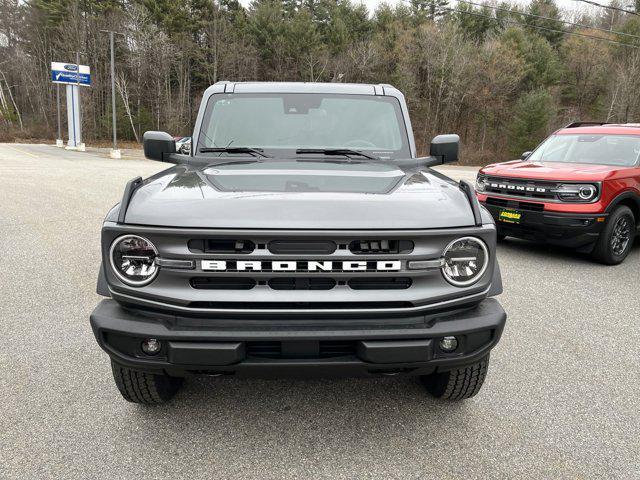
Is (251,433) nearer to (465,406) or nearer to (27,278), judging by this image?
(465,406)

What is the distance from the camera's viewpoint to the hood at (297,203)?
7.15 ft

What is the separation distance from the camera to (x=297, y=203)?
2.26 metres

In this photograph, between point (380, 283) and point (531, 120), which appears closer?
point (380, 283)

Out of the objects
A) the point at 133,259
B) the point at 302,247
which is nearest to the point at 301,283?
the point at 302,247

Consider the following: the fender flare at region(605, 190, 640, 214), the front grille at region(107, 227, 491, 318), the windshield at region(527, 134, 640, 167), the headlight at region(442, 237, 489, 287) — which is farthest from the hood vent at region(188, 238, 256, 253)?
the windshield at region(527, 134, 640, 167)

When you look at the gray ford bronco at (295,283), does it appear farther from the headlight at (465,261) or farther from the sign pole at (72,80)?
the sign pole at (72,80)

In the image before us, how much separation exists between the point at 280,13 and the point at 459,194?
51.5 meters

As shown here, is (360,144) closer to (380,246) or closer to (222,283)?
(380,246)

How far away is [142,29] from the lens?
45906mm

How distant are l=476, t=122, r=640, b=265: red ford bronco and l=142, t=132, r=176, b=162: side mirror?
4873 millimetres

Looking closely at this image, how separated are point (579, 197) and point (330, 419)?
5016 millimetres

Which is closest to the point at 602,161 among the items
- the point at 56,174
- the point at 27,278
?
the point at 27,278

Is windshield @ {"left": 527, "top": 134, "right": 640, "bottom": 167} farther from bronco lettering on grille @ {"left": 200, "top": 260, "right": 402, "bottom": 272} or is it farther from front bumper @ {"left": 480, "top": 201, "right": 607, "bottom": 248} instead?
bronco lettering on grille @ {"left": 200, "top": 260, "right": 402, "bottom": 272}

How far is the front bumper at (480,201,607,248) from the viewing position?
6.21 metres
